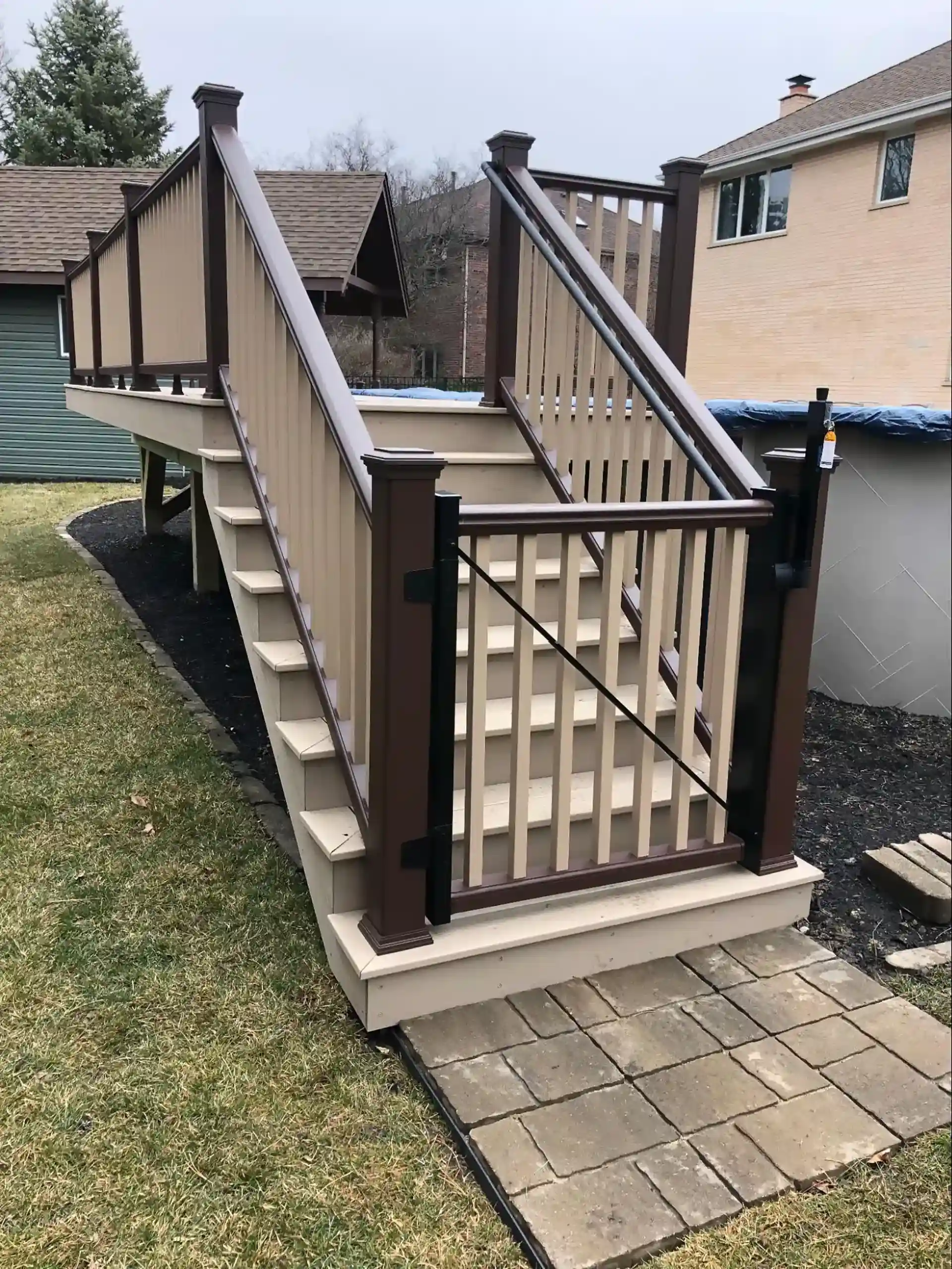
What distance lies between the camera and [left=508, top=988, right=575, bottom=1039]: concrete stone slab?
7.43 feet

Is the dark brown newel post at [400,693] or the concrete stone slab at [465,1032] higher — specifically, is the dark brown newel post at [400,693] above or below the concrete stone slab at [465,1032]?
above

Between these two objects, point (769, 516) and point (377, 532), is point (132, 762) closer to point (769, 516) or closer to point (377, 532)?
point (377, 532)

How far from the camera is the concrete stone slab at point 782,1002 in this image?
2330 mm

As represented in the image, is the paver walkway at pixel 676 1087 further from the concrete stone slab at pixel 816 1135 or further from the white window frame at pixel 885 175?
the white window frame at pixel 885 175

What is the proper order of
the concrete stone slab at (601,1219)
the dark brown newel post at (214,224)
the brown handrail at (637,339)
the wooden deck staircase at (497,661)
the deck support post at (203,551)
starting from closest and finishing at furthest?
the concrete stone slab at (601,1219) → the wooden deck staircase at (497,661) → the brown handrail at (637,339) → the dark brown newel post at (214,224) → the deck support post at (203,551)

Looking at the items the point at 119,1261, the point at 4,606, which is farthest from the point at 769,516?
the point at 4,606

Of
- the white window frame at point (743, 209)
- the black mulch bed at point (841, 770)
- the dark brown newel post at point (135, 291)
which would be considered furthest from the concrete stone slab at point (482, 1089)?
the dark brown newel post at point (135, 291)

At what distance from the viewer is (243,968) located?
2.47 m

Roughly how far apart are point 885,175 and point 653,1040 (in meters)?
1.98

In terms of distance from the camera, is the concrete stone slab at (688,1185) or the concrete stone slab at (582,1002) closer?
the concrete stone slab at (688,1185)

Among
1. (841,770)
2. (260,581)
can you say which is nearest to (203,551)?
(260,581)

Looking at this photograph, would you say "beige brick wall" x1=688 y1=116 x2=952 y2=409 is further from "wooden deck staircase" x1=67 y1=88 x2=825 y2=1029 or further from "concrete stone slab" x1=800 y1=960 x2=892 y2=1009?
"concrete stone slab" x1=800 y1=960 x2=892 y2=1009

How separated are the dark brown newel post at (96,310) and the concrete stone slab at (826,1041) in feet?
17.1

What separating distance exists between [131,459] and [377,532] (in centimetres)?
1252
